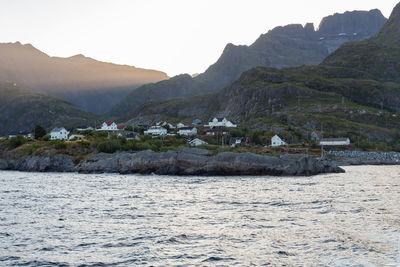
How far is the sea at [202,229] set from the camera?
23.5 meters

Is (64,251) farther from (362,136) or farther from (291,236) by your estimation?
(362,136)

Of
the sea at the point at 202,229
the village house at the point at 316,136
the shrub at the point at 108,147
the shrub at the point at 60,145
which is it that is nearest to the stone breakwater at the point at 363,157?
the village house at the point at 316,136

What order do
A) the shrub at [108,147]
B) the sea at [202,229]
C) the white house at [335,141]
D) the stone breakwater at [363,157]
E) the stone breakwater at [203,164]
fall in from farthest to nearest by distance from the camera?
the white house at [335,141] < the stone breakwater at [363,157] < the shrub at [108,147] < the stone breakwater at [203,164] < the sea at [202,229]

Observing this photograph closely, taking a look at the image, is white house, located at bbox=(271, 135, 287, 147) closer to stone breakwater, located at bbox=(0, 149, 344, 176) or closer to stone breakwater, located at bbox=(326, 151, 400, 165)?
stone breakwater, located at bbox=(326, 151, 400, 165)

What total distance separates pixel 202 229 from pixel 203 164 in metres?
63.1

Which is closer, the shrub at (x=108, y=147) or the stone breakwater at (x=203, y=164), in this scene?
the stone breakwater at (x=203, y=164)

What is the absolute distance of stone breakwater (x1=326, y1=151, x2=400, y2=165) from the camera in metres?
140

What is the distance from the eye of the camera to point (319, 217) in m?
36.2

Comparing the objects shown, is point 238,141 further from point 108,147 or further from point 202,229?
point 202,229

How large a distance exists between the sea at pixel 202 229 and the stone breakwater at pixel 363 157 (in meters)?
92.3

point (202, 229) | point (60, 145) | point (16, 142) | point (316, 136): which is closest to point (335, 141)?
point (316, 136)

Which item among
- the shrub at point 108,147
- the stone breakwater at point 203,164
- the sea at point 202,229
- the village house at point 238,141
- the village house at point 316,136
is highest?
the village house at point 316,136

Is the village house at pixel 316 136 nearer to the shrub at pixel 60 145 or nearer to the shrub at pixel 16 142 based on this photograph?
the shrub at pixel 60 145

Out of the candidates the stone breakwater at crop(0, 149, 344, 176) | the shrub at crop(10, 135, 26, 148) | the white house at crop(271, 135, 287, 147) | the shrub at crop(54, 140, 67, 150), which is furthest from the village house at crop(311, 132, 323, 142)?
the shrub at crop(10, 135, 26, 148)
